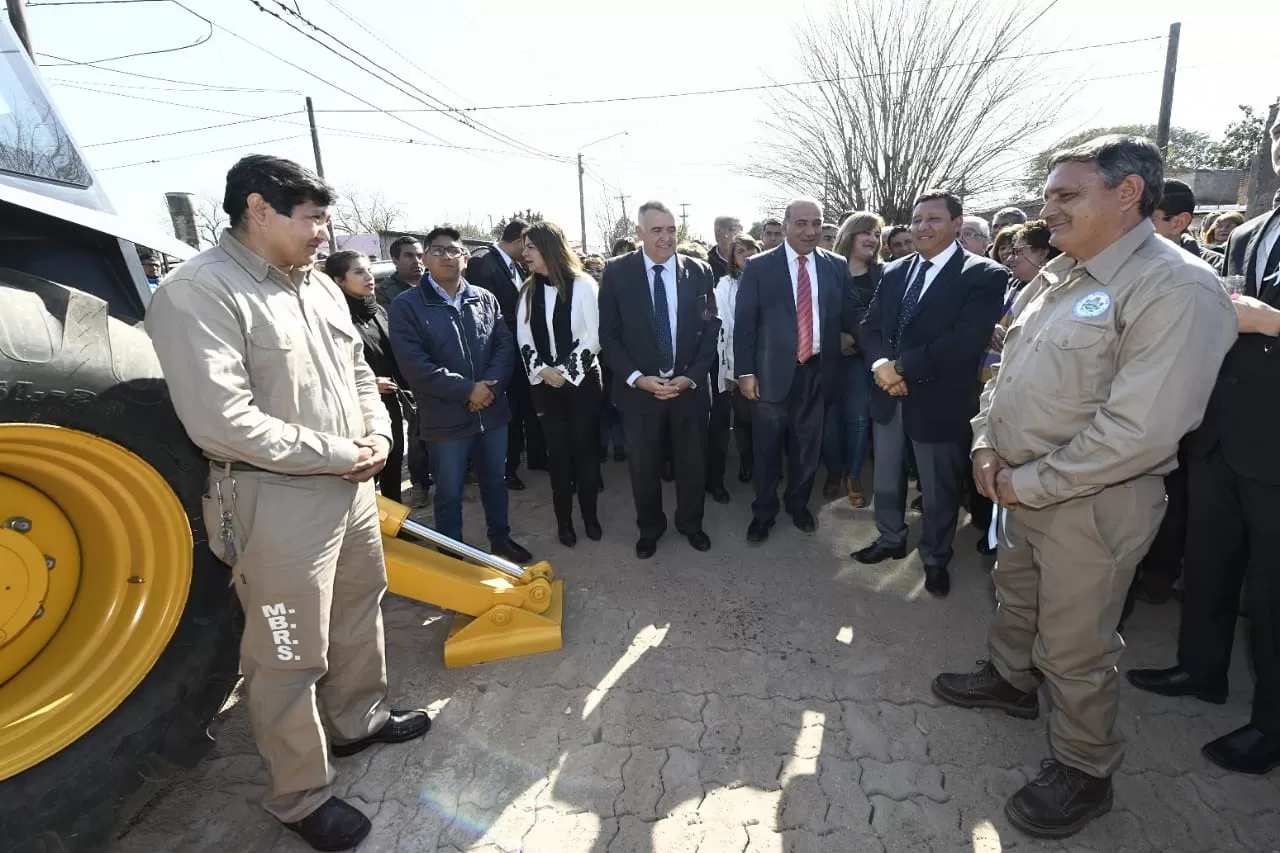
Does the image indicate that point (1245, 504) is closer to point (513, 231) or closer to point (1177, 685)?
point (1177, 685)

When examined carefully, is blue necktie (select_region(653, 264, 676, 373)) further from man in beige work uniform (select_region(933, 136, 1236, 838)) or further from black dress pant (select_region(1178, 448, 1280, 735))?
black dress pant (select_region(1178, 448, 1280, 735))

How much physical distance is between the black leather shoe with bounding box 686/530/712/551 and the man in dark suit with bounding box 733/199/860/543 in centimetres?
28

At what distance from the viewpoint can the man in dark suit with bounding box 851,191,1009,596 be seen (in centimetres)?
317

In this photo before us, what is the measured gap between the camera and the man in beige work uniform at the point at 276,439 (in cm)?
170

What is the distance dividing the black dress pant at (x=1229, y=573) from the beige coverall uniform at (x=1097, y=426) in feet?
1.98

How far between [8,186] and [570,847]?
2375 millimetres

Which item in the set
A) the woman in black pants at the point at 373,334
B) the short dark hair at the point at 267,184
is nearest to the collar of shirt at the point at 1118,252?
the short dark hair at the point at 267,184

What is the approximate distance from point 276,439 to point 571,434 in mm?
2419

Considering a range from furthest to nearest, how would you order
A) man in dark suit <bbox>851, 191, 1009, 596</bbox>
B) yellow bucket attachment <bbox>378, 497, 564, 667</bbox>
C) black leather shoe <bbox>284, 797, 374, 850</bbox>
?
1. man in dark suit <bbox>851, 191, 1009, 596</bbox>
2. yellow bucket attachment <bbox>378, 497, 564, 667</bbox>
3. black leather shoe <bbox>284, 797, 374, 850</bbox>

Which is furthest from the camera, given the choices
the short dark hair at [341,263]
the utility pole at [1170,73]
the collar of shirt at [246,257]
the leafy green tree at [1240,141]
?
the leafy green tree at [1240,141]

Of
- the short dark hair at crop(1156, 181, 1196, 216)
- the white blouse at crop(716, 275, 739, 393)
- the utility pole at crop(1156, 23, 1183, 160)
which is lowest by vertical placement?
the white blouse at crop(716, 275, 739, 393)

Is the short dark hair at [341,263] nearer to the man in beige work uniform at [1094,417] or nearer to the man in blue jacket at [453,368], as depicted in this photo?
the man in blue jacket at [453,368]

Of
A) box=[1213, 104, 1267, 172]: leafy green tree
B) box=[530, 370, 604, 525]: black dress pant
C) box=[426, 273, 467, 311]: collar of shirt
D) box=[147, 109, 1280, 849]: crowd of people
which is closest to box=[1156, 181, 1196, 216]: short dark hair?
box=[147, 109, 1280, 849]: crowd of people

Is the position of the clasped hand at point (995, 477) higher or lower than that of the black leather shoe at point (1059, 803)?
higher
